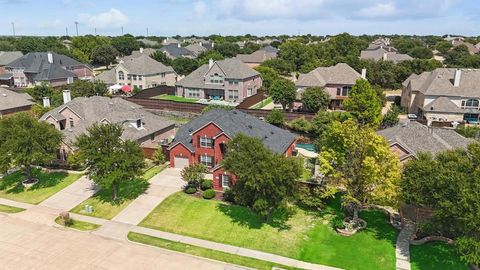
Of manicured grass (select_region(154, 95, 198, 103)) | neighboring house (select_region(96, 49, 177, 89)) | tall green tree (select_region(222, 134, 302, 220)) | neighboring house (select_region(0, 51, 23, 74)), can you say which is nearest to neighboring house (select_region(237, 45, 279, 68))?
neighboring house (select_region(96, 49, 177, 89))

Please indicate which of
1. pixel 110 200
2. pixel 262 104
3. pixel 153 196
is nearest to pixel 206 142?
pixel 153 196

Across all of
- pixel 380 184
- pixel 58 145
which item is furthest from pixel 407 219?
pixel 58 145

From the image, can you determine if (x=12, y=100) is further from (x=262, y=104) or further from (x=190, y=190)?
(x=262, y=104)

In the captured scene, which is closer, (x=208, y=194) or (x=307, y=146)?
(x=208, y=194)

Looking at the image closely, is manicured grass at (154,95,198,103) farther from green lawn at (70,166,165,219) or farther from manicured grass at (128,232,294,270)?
manicured grass at (128,232,294,270)

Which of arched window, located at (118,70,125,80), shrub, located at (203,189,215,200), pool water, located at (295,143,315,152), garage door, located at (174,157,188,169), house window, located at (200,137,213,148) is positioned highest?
arched window, located at (118,70,125,80)

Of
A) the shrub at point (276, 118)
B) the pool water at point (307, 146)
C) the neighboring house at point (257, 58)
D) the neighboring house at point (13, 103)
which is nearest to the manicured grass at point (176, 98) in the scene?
the shrub at point (276, 118)
